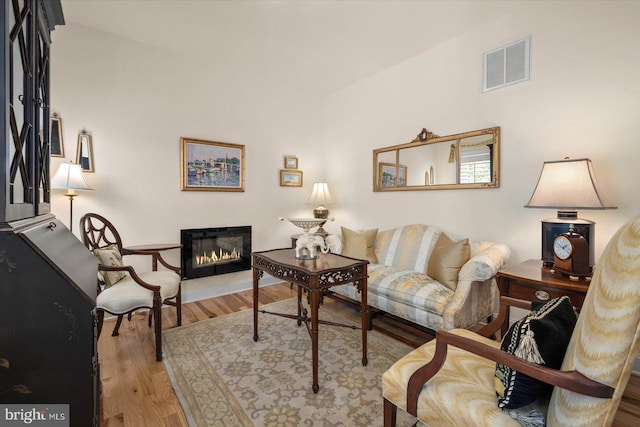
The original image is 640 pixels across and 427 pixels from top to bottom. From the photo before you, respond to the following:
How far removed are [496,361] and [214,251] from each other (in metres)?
3.28

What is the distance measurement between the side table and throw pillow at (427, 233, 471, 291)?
0.45m

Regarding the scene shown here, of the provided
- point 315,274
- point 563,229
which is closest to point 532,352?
point 315,274

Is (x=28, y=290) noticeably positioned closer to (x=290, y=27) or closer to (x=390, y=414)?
(x=390, y=414)

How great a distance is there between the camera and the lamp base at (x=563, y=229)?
6.16 ft

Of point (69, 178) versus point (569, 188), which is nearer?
point (569, 188)

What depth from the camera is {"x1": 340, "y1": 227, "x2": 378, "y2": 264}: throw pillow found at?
331 cm

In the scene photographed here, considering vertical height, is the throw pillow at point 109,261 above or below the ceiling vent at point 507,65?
below

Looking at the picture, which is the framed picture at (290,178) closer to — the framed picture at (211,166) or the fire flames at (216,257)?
the framed picture at (211,166)

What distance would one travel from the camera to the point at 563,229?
200 centimetres

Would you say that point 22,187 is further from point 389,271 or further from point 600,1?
point 600,1

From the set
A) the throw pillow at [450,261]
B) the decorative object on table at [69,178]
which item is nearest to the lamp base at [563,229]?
the throw pillow at [450,261]

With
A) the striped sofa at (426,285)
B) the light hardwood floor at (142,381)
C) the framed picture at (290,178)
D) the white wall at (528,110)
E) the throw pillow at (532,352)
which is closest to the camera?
the throw pillow at (532,352)

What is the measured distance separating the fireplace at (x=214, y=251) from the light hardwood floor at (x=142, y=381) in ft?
1.81

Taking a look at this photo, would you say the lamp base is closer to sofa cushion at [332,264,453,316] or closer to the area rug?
sofa cushion at [332,264,453,316]
